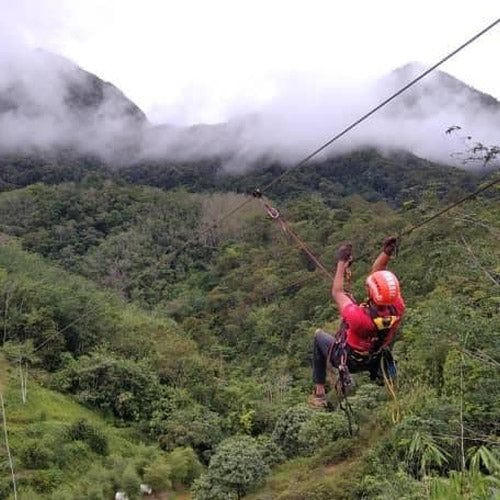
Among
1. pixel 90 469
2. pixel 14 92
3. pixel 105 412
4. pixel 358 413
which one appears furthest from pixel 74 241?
pixel 14 92

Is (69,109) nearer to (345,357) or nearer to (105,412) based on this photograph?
(105,412)

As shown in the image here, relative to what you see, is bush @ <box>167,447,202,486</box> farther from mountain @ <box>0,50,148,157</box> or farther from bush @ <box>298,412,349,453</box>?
mountain @ <box>0,50,148,157</box>

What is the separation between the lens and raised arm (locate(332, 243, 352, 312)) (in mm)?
3664

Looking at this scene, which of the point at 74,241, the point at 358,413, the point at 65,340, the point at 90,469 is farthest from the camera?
the point at 74,241

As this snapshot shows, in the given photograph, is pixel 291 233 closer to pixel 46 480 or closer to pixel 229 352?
A: pixel 46 480

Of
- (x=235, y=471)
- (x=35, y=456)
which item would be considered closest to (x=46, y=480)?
(x=35, y=456)

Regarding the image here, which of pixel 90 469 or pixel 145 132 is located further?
pixel 145 132

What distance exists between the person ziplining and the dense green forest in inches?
21.5

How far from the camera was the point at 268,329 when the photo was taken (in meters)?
32.6

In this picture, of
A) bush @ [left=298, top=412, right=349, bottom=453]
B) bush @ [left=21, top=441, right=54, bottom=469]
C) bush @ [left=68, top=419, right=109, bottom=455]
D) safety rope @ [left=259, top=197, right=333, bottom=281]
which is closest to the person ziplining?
safety rope @ [left=259, top=197, right=333, bottom=281]

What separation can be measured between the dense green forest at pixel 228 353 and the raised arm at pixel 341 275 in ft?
2.19

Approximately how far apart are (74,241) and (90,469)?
108 ft

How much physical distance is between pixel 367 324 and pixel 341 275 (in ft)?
1.14

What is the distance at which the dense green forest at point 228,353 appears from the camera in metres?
10.6
